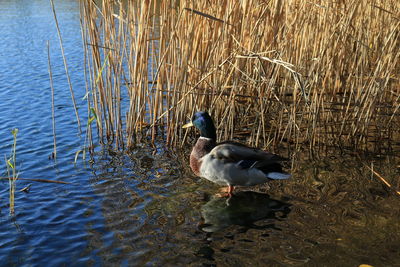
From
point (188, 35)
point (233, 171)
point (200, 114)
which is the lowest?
point (233, 171)

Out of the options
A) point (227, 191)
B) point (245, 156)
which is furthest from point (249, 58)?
point (227, 191)

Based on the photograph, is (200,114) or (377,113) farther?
(377,113)

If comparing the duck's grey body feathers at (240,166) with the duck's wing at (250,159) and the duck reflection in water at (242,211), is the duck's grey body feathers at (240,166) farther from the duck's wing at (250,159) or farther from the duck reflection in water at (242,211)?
the duck reflection in water at (242,211)

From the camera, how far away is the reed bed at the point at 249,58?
5184 mm

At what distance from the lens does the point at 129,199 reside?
4.74m

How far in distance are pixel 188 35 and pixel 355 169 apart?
242 cm

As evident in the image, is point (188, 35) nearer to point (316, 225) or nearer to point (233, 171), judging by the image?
point (233, 171)

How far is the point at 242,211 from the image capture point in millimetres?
4551

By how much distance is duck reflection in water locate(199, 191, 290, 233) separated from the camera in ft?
14.0

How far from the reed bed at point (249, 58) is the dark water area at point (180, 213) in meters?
0.47

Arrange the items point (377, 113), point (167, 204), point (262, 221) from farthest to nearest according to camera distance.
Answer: point (377, 113), point (167, 204), point (262, 221)

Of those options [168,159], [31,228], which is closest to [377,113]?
[168,159]

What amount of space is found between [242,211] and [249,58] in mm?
1875

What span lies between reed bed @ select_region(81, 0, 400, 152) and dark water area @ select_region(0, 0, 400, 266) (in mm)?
472
